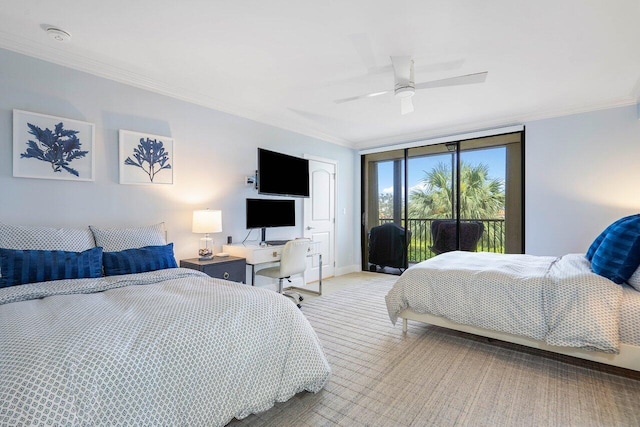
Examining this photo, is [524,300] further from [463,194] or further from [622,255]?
[463,194]

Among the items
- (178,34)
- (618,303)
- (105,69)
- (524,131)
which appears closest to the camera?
(618,303)

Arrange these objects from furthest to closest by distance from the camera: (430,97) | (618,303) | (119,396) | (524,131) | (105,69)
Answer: (524,131)
(430,97)
(105,69)
(618,303)
(119,396)

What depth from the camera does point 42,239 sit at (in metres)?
2.18

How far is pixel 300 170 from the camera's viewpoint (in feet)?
15.0

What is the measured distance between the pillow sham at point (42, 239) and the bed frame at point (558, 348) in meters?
2.71

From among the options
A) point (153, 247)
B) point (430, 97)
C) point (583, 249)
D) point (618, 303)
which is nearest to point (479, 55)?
point (430, 97)

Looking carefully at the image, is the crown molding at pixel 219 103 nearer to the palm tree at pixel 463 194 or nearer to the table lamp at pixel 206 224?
the palm tree at pixel 463 194

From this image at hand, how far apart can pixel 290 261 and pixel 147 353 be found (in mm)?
2339

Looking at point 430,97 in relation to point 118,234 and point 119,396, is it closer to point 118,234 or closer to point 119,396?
point 118,234

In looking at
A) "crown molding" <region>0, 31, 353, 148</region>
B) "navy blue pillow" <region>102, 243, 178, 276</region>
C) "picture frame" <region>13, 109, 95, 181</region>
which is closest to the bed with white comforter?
"navy blue pillow" <region>102, 243, 178, 276</region>

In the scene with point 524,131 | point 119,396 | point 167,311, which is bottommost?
point 119,396

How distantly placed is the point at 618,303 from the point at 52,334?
304 cm

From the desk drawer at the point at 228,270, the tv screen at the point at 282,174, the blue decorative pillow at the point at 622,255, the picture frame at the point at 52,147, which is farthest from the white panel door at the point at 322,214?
the blue decorative pillow at the point at 622,255

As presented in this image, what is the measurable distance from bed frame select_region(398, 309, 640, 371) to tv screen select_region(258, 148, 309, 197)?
2272mm
